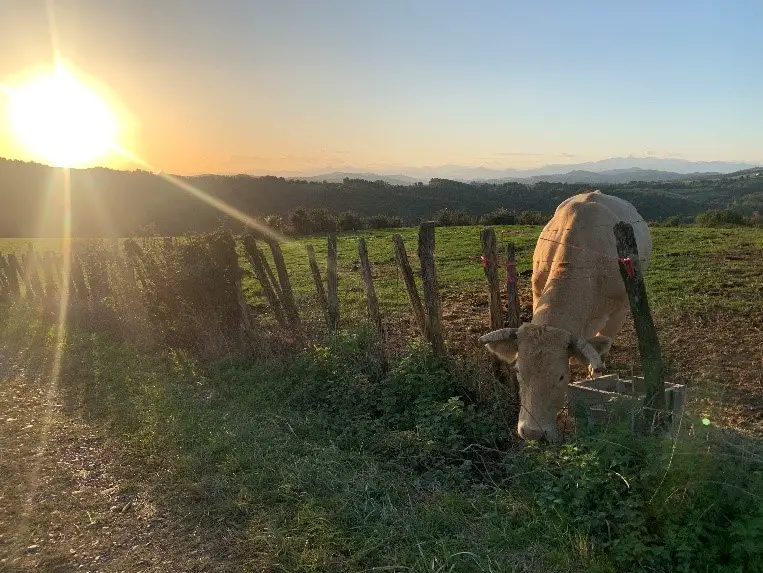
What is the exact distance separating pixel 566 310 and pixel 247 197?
245ft

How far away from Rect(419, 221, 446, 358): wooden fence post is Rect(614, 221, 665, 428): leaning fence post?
266 cm

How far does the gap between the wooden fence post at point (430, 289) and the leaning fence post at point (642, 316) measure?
266 cm

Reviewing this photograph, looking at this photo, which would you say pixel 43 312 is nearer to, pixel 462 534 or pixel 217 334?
pixel 217 334

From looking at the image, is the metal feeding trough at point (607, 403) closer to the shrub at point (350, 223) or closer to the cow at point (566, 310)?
the cow at point (566, 310)

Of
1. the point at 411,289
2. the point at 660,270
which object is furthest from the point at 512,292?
the point at 660,270

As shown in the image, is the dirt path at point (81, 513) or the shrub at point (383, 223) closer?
the dirt path at point (81, 513)

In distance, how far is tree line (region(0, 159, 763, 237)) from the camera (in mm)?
65375

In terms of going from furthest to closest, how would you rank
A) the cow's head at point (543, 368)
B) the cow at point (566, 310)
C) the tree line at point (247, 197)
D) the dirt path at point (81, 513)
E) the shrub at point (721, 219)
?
the tree line at point (247, 197), the shrub at point (721, 219), the cow at point (566, 310), the cow's head at point (543, 368), the dirt path at point (81, 513)

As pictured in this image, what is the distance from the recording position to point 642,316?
4.84 metres

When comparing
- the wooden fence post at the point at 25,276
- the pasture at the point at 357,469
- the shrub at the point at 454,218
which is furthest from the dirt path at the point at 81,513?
the shrub at the point at 454,218

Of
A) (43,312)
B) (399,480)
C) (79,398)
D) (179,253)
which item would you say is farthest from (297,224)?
(399,480)

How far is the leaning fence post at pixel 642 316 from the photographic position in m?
4.84

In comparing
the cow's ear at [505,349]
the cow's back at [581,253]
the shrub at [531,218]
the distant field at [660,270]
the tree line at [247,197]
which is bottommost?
the distant field at [660,270]

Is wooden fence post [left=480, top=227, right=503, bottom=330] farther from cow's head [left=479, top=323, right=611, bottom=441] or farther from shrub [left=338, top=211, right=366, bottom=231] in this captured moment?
shrub [left=338, top=211, right=366, bottom=231]
